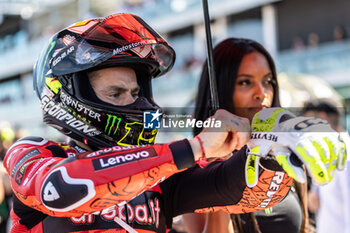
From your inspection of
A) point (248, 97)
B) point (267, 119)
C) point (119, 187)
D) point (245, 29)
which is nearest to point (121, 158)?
point (119, 187)

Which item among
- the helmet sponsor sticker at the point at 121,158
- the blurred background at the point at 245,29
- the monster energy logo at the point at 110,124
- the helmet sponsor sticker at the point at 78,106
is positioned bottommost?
the helmet sponsor sticker at the point at 121,158

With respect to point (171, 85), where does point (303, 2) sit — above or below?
above

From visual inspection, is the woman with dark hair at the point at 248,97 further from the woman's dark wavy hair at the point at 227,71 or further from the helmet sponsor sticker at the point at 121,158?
the helmet sponsor sticker at the point at 121,158

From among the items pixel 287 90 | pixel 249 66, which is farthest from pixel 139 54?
pixel 287 90

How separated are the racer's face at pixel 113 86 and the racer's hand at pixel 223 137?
18.9 inches

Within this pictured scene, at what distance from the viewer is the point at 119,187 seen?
1.33 m

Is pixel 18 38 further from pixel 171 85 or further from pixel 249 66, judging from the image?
pixel 249 66

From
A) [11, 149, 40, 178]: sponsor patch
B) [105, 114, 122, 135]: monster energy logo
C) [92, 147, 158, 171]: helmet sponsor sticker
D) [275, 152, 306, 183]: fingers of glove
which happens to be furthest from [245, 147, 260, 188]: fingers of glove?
[11, 149, 40, 178]: sponsor patch

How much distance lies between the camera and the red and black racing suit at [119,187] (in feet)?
4.37

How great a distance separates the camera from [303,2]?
14.0m

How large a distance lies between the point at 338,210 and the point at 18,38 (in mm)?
24505

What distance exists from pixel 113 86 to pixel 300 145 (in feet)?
2.69

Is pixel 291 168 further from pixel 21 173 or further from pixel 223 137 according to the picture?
pixel 21 173

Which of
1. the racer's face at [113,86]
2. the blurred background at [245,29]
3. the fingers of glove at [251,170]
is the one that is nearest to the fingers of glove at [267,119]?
the fingers of glove at [251,170]
